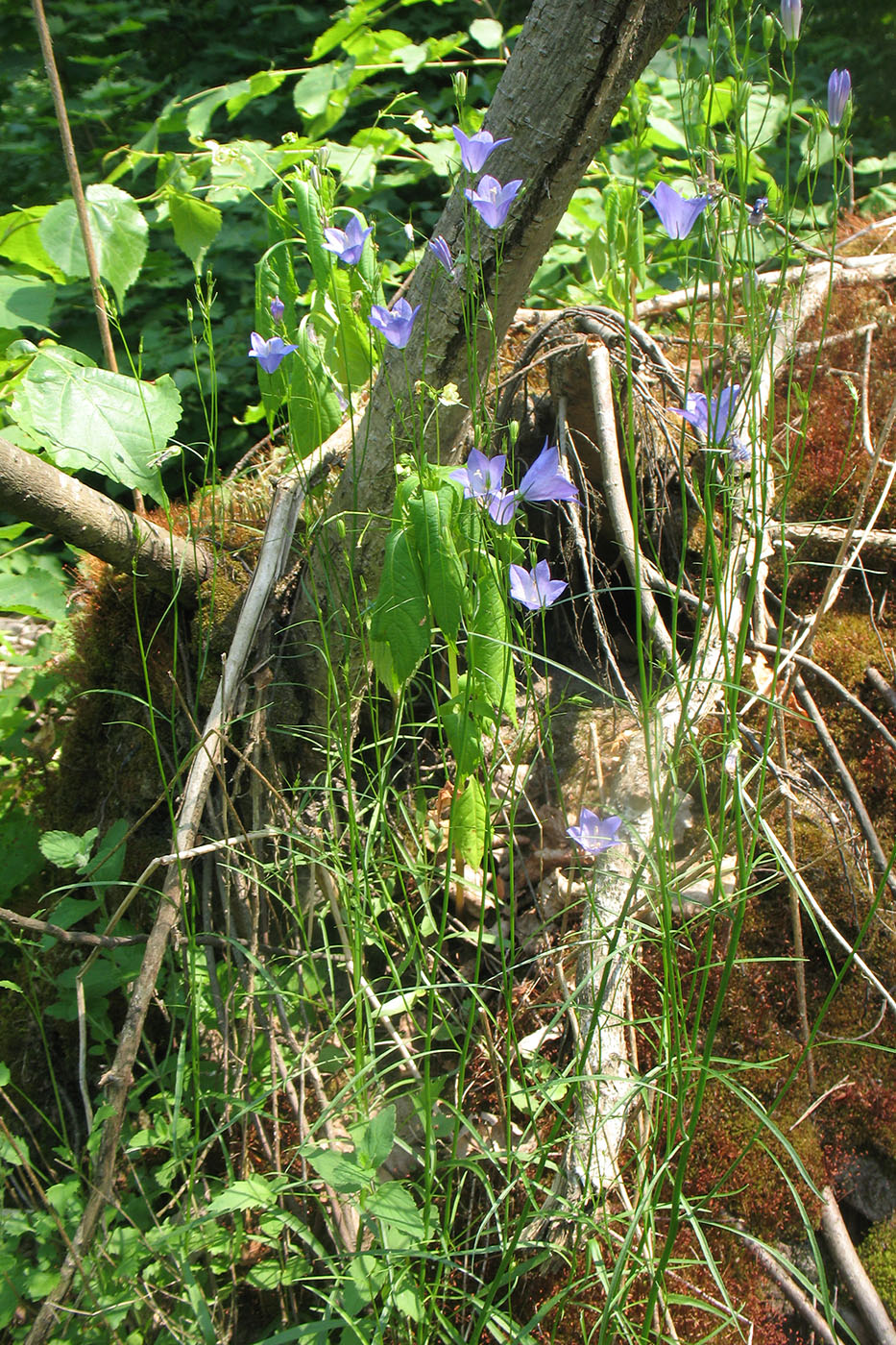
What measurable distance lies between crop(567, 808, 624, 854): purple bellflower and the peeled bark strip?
2.41 feet

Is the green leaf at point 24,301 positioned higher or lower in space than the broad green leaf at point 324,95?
lower

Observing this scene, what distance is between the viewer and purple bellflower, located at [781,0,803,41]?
1043 millimetres

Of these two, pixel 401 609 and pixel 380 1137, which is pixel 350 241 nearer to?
pixel 401 609

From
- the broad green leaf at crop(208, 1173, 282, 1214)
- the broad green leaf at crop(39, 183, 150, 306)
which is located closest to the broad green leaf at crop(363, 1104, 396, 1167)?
the broad green leaf at crop(208, 1173, 282, 1214)

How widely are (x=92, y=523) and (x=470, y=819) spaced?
3.08 feet

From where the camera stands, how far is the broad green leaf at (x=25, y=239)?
189 cm

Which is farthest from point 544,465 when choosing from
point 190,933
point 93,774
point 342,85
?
point 342,85

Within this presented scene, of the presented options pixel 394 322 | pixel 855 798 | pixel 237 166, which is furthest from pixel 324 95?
pixel 855 798

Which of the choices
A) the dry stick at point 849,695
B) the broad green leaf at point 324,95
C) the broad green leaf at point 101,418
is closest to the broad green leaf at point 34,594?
the broad green leaf at point 101,418

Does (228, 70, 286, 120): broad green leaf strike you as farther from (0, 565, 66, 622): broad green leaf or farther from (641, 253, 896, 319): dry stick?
(0, 565, 66, 622): broad green leaf

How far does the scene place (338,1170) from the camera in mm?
1098

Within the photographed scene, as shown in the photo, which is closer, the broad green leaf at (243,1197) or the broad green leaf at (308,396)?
the broad green leaf at (243,1197)

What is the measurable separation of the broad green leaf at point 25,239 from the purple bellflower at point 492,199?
1.08 m

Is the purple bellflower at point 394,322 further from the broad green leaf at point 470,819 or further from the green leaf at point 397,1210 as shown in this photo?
the green leaf at point 397,1210
